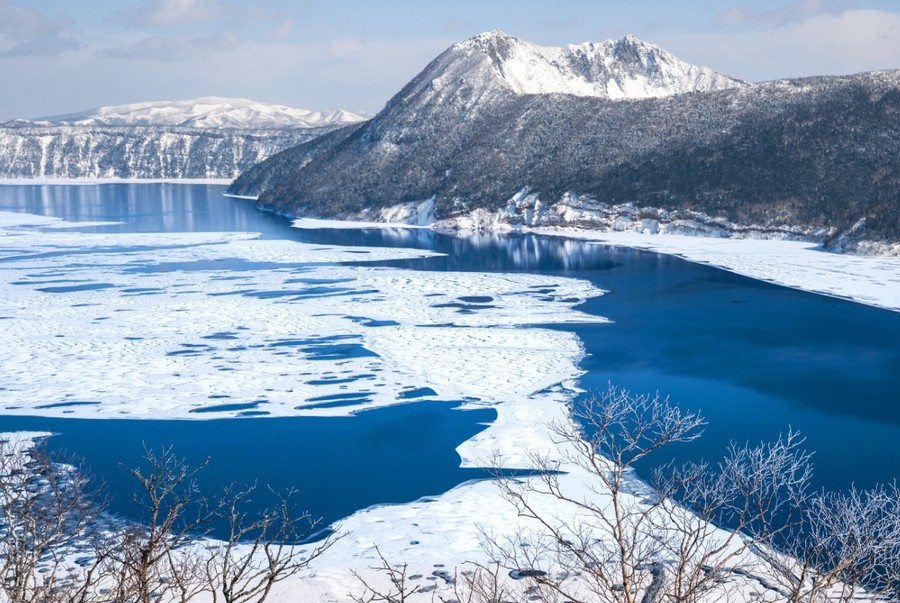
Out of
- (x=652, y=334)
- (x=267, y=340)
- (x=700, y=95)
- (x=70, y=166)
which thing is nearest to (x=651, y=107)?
(x=700, y=95)

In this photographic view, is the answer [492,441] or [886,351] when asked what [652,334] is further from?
[492,441]

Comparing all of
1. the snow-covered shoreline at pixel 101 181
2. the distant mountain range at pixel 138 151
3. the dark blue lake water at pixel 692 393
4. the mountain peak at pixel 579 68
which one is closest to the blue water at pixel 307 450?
the dark blue lake water at pixel 692 393

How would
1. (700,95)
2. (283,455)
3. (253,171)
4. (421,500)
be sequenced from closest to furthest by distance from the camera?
(421,500) → (283,455) → (700,95) → (253,171)

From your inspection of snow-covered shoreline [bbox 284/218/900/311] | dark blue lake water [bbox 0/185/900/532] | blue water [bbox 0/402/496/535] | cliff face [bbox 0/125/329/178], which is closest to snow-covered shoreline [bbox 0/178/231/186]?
cliff face [bbox 0/125/329/178]

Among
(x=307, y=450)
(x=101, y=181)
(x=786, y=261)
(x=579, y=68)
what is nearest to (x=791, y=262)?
(x=786, y=261)

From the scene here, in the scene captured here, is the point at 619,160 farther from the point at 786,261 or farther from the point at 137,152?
the point at 137,152

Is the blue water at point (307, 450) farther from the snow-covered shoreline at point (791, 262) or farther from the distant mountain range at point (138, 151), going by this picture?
the distant mountain range at point (138, 151)
